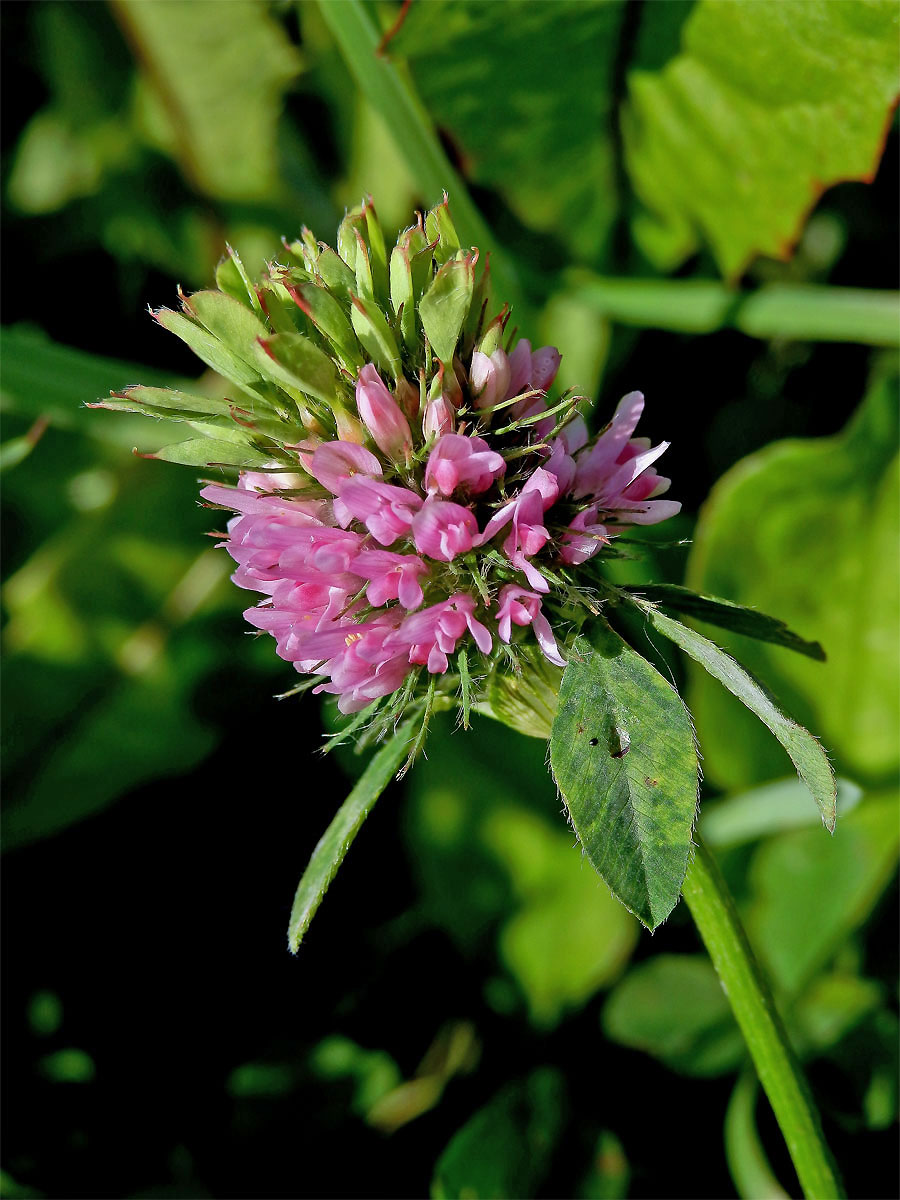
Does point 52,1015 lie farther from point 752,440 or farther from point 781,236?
point 781,236

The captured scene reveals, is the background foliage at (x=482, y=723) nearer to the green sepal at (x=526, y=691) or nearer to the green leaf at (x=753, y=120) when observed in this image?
the green leaf at (x=753, y=120)

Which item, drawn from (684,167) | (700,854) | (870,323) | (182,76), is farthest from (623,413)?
(182,76)

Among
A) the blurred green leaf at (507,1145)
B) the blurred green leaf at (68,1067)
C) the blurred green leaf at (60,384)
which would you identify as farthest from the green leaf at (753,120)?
the blurred green leaf at (68,1067)

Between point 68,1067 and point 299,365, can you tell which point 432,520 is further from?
point 68,1067

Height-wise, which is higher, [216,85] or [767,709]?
[216,85]

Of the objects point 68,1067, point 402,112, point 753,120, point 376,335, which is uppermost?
point 376,335

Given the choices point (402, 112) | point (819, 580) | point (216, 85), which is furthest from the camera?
point (216, 85)

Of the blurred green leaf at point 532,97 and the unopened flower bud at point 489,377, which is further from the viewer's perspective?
the blurred green leaf at point 532,97

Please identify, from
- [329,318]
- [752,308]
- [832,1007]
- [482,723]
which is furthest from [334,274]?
[832,1007]
